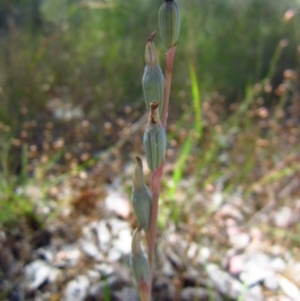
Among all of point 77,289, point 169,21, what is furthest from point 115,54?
point 169,21

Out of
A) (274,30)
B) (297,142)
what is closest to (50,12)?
(297,142)

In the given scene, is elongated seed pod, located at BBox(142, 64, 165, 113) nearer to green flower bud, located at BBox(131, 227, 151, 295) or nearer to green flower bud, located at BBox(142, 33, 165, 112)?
green flower bud, located at BBox(142, 33, 165, 112)

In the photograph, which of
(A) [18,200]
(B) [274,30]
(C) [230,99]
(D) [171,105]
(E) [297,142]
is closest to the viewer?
→ (A) [18,200]

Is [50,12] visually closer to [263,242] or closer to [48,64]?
[48,64]

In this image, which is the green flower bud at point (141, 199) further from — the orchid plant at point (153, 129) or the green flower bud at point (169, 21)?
the green flower bud at point (169, 21)

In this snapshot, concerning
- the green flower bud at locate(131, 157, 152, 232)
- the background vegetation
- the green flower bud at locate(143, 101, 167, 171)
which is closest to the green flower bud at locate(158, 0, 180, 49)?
the green flower bud at locate(143, 101, 167, 171)

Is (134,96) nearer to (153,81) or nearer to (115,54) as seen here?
(115,54)
